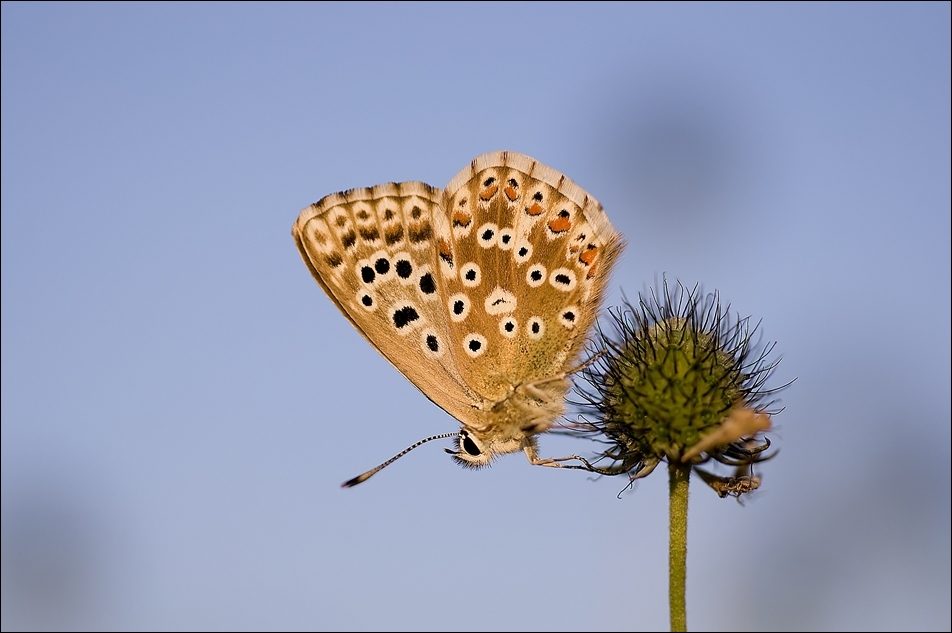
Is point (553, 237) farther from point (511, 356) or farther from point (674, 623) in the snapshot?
point (674, 623)

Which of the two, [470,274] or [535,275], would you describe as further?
[470,274]

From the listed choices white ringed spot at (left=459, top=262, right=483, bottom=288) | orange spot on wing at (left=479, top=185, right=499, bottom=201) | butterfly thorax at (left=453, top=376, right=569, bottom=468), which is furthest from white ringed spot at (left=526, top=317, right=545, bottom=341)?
orange spot on wing at (left=479, top=185, right=499, bottom=201)

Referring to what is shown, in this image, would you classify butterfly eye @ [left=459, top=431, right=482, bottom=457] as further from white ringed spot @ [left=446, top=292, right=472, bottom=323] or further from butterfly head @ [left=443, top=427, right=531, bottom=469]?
white ringed spot @ [left=446, top=292, right=472, bottom=323]

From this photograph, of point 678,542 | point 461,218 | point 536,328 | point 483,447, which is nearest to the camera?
point 678,542

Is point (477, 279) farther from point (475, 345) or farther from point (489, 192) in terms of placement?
point (489, 192)

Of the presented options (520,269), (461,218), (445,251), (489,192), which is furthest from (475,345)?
(489,192)

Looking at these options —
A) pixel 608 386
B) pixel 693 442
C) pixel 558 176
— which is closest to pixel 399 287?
pixel 558 176
